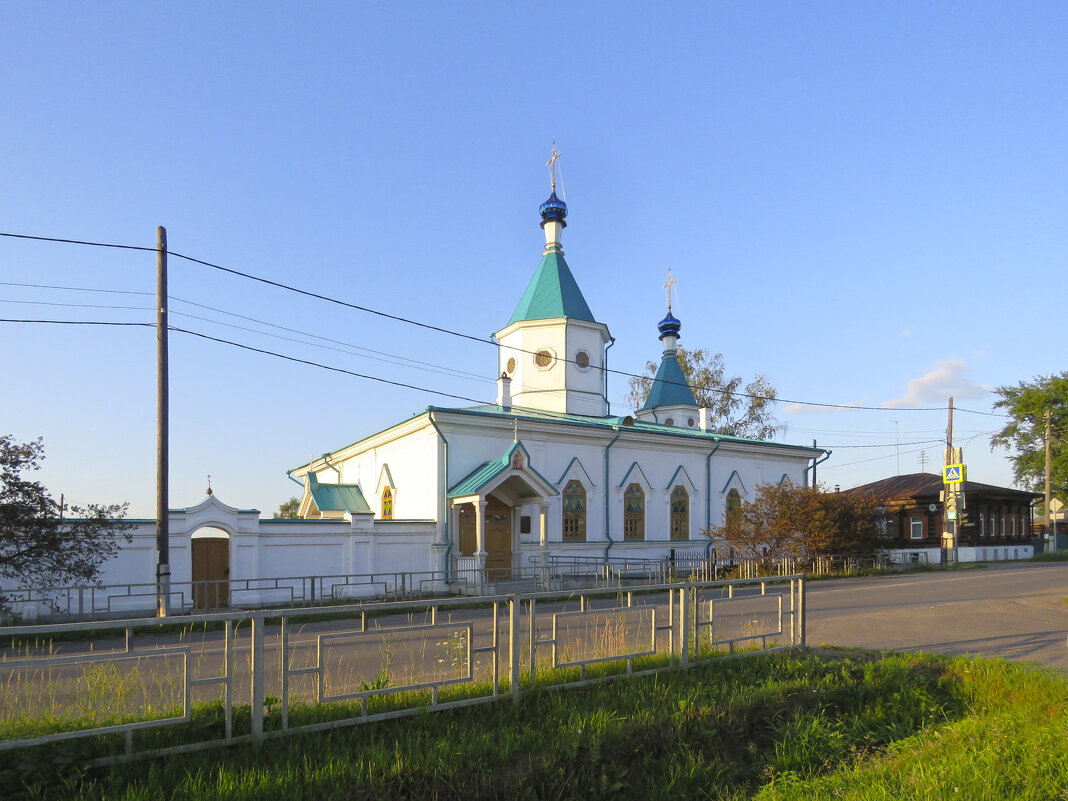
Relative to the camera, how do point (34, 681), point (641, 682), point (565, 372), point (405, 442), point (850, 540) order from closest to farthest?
point (34, 681) < point (641, 682) < point (405, 442) < point (850, 540) < point (565, 372)

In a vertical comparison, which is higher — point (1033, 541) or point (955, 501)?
point (955, 501)

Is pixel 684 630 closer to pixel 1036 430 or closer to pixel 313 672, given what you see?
pixel 313 672

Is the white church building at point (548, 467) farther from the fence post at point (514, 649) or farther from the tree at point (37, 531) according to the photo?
the fence post at point (514, 649)

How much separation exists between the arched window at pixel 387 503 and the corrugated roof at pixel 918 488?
1007 inches

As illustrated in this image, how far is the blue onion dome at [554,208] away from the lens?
3133cm

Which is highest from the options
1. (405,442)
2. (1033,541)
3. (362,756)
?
(405,442)

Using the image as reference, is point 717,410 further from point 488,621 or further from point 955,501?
point 488,621

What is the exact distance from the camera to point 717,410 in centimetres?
5084

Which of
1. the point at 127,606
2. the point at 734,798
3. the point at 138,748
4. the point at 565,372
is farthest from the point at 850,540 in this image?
the point at 138,748

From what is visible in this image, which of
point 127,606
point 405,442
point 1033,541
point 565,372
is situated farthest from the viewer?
point 1033,541

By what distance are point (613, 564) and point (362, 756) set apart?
21.4 metres

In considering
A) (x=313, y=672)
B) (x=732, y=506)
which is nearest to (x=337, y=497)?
(x=732, y=506)

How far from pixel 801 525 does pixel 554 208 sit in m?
15.0

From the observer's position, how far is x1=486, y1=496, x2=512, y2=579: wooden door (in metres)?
24.2
